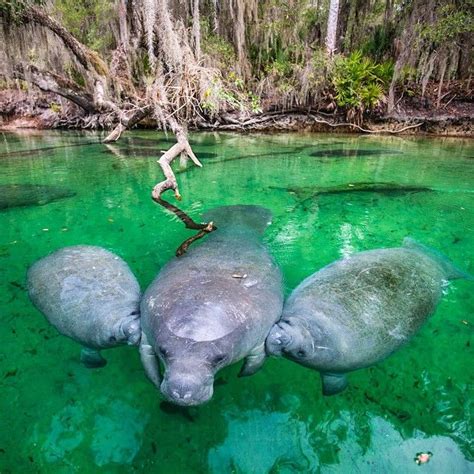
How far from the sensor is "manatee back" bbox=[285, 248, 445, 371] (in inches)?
90.6

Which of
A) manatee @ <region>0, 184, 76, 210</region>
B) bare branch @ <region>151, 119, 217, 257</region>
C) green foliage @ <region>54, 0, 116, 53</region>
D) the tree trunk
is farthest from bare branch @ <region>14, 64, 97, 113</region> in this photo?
the tree trunk

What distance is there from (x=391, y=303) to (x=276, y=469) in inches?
54.4

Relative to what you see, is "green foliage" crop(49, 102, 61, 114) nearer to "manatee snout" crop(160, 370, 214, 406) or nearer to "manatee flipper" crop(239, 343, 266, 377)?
"manatee flipper" crop(239, 343, 266, 377)

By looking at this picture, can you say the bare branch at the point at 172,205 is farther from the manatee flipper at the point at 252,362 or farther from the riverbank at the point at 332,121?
the riverbank at the point at 332,121

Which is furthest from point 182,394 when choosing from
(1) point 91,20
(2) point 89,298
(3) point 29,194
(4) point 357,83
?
(1) point 91,20

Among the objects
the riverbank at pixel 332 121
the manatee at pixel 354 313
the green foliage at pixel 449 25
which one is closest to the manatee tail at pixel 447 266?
the manatee at pixel 354 313

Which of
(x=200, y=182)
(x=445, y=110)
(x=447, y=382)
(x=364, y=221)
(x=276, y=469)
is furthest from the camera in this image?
(x=445, y=110)

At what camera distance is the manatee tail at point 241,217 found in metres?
4.52

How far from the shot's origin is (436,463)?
1839 millimetres

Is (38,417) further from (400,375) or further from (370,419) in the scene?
(400,375)

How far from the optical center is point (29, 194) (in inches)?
245

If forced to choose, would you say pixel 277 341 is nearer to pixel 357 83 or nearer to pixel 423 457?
pixel 423 457

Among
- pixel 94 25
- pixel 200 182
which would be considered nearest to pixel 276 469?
pixel 200 182

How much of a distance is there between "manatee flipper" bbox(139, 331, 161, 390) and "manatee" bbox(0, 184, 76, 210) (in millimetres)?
4542
